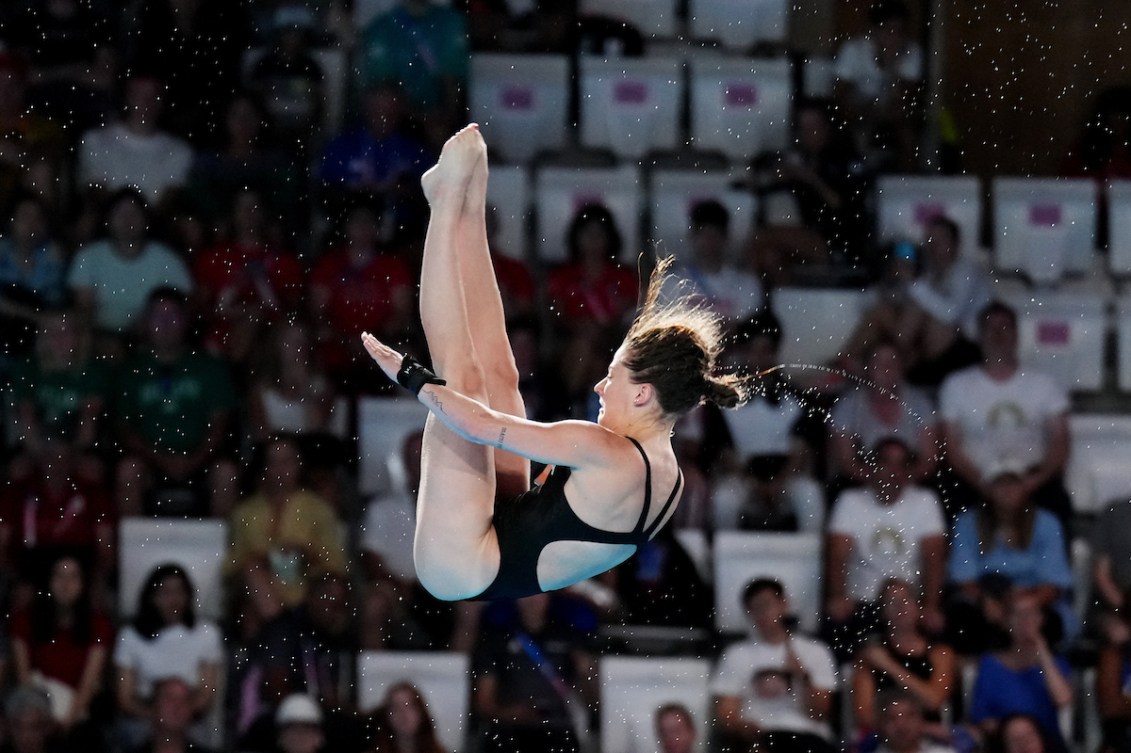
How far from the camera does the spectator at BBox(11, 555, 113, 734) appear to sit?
6934mm

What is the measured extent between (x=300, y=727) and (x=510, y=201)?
2.89 m

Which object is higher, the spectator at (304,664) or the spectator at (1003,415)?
the spectator at (1003,415)

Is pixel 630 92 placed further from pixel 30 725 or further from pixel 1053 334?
pixel 30 725

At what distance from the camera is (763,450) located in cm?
759

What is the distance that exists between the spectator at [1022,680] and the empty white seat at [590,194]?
2598 mm

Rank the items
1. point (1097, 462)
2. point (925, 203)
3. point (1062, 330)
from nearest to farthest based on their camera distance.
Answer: point (1097, 462), point (1062, 330), point (925, 203)

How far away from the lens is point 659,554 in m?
7.07

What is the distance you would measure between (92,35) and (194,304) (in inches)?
72.2

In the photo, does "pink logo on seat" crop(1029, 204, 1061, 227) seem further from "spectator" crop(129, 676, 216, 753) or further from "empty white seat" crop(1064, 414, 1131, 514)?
"spectator" crop(129, 676, 216, 753)

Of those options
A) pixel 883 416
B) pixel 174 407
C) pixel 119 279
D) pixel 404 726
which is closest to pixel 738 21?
pixel 883 416

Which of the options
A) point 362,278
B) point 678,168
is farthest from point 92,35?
point 678,168

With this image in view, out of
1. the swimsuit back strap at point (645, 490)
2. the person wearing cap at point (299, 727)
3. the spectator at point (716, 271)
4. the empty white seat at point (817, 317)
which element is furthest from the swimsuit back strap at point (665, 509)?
the empty white seat at point (817, 317)

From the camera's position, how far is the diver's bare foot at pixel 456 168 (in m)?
4.36

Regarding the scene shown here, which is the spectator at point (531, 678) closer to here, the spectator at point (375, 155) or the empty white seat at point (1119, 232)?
the spectator at point (375, 155)
